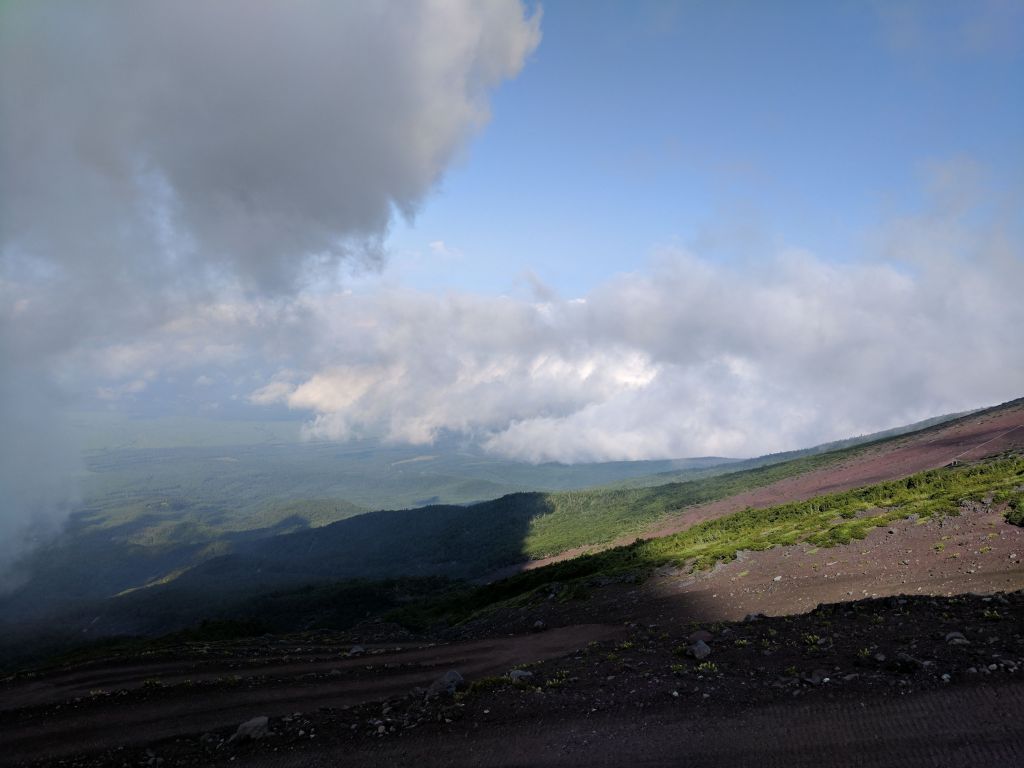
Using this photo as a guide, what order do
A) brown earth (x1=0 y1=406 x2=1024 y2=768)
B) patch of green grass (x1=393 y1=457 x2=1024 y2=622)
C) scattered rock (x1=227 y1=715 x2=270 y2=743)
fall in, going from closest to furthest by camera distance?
brown earth (x1=0 y1=406 x2=1024 y2=768) < scattered rock (x1=227 y1=715 x2=270 y2=743) < patch of green grass (x1=393 y1=457 x2=1024 y2=622)

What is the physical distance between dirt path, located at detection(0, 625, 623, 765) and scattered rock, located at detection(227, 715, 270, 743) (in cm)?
222

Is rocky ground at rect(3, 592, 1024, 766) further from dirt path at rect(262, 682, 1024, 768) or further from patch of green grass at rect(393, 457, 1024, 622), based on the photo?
patch of green grass at rect(393, 457, 1024, 622)

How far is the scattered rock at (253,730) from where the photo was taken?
16.1m

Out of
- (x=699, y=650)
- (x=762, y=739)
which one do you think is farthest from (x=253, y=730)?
(x=699, y=650)

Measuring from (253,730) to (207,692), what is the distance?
27.4 ft

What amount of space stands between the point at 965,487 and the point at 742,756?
36.7 m

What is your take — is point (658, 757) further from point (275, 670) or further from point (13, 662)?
point (13, 662)

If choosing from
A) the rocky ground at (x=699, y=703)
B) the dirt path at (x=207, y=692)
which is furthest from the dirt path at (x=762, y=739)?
the dirt path at (x=207, y=692)

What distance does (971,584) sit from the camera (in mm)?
21922

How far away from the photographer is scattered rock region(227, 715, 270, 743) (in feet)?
52.9

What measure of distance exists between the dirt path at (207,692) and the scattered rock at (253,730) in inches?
87.3

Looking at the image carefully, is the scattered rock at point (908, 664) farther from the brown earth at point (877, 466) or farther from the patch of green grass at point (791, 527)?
the brown earth at point (877, 466)

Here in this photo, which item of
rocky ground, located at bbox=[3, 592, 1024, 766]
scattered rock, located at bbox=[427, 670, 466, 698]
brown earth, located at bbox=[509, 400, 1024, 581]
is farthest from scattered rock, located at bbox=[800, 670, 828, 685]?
brown earth, located at bbox=[509, 400, 1024, 581]

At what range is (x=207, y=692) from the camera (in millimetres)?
22422
